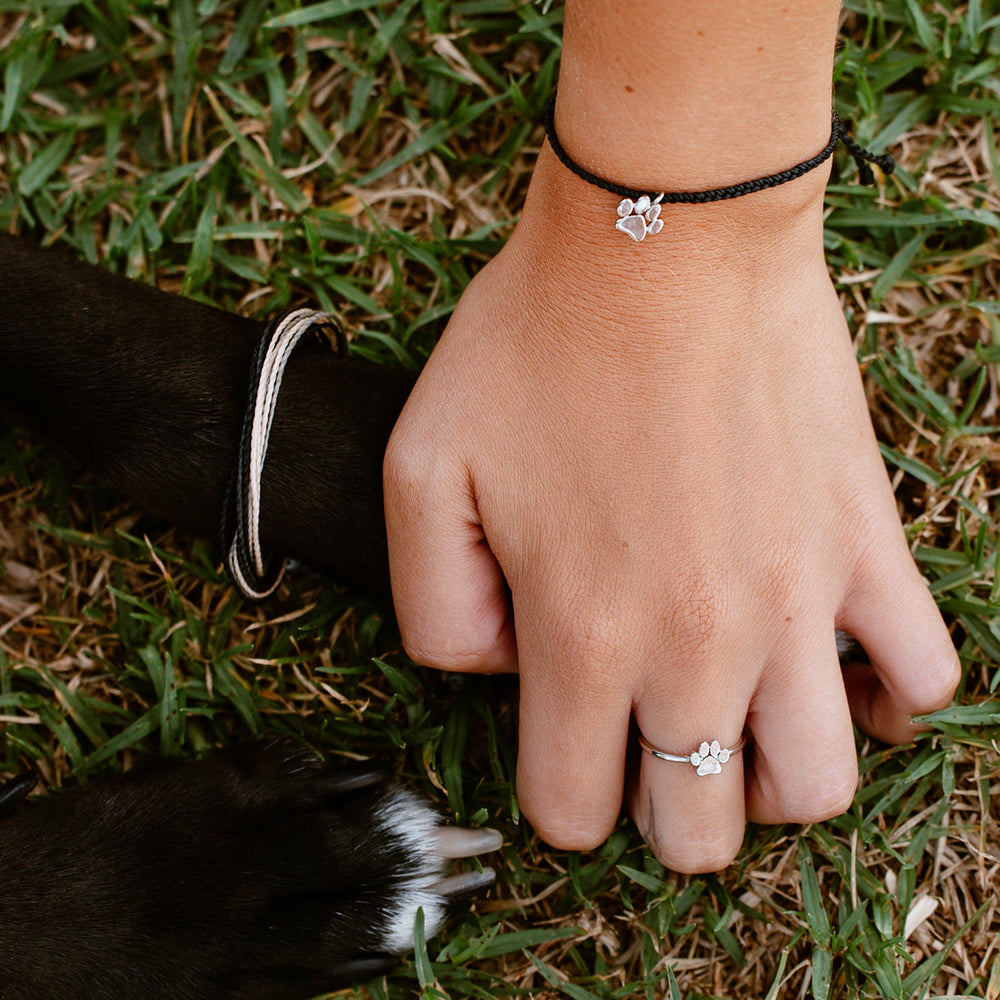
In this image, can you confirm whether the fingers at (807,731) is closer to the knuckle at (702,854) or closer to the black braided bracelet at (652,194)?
the knuckle at (702,854)

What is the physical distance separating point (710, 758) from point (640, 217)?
86 centimetres

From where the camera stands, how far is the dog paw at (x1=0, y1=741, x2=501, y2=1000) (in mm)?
1583

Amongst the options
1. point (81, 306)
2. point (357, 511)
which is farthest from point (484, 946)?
point (81, 306)

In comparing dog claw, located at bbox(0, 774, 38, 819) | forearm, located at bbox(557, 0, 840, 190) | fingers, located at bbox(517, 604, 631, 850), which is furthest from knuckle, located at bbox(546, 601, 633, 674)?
dog claw, located at bbox(0, 774, 38, 819)

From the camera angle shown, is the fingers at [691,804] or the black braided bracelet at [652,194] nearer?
the black braided bracelet at [652,194]

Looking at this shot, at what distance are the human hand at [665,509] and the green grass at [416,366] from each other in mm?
292

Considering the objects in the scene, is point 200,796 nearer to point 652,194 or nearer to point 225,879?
point 225,879

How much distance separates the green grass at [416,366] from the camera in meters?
1.92

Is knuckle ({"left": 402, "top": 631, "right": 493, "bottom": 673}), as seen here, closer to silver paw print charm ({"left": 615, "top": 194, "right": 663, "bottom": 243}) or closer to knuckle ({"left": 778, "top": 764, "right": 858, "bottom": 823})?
knuckle ({"left": 778, "top": 764, "right": 858, "bottom": 823})

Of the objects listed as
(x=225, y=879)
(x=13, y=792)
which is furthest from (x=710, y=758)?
(x=13, y=792)

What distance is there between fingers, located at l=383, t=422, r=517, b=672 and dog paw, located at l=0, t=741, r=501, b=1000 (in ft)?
1.03

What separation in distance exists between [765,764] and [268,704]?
0.97 m

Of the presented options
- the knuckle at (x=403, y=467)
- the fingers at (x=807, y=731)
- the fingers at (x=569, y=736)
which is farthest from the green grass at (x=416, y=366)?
the knuckle at (x=403, y=467)

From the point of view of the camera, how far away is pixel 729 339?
1561mm
